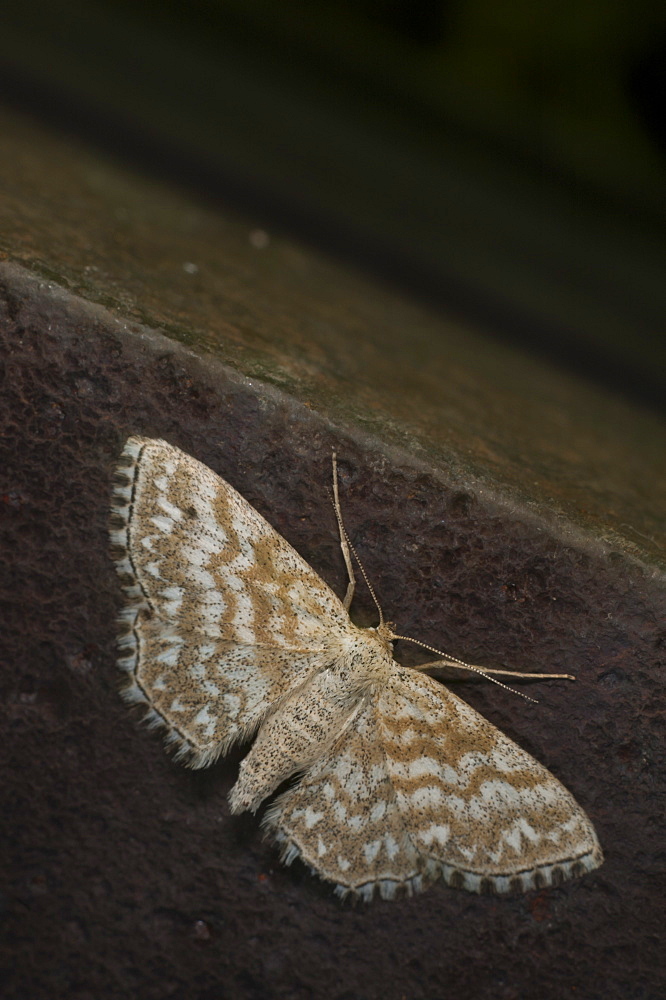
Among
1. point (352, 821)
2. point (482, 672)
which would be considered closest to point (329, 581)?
point (482, 672)

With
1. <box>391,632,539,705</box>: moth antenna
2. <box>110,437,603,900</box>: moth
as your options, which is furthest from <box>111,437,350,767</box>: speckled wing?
<box>391,632,539,705</box>: moth antenna

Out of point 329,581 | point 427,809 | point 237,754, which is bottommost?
point 237,754

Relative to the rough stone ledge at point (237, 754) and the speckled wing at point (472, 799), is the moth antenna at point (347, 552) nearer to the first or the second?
the rough stone ledge at point (237, 754)

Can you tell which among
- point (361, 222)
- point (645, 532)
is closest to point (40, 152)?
point (361, 222)

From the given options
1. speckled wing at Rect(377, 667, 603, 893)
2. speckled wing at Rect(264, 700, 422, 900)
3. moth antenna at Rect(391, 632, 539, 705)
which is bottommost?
speckled wing at Rect(264, 700, 422, 900)

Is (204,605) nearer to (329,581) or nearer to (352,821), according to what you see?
(329,581)

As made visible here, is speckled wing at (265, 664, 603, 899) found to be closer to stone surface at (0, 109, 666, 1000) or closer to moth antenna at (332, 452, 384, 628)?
stone surface at (0, 109, 666, 1000)

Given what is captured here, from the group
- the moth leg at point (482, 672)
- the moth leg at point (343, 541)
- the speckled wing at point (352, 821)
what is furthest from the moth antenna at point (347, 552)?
the speckled wing at point (352, 821)
